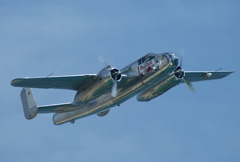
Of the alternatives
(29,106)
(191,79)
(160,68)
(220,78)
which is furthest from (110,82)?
(220,78)

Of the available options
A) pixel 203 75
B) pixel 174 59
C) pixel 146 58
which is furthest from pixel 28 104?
pixel 203 75

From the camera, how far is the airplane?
37688 millimetres

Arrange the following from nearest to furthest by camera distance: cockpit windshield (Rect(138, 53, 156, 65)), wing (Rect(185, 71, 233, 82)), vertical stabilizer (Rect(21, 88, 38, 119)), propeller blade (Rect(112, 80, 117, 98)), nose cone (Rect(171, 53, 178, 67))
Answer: propeller blade (Rect(112, 80, 117, 98)) → nose cone (Rect(171, 53, 178, 67)) → cockpit windshield (Rect(138, 53, 156, 65)) → vertical stabilizer (Rect(21, 88, 38, 119)) → wing (Rect(185, 71, 233, 82))

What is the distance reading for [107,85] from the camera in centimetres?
3725

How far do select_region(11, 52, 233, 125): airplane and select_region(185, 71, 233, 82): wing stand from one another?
95.3 inches

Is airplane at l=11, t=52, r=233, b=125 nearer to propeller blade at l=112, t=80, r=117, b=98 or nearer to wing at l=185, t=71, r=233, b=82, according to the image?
propeller blade at l=112, t=80, r=117, b=98

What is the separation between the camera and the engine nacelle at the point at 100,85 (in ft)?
122

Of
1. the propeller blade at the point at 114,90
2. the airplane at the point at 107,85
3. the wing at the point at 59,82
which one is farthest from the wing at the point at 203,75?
the wing at the point at 59,82

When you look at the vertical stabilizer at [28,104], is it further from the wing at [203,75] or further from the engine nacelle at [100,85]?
the wing at [203,75]

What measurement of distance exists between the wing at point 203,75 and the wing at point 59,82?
10806 mm

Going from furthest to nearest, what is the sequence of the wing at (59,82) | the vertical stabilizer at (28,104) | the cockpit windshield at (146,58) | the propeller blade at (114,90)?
the vertical stabilizer at (28,104) → the cockpit windshield at (146,58) → the propeller blade at (114,90) → the wing at (59,82)

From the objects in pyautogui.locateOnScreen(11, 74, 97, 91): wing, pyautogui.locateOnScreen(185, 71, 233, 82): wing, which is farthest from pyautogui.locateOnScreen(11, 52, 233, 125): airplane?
pyautogui.locateOnScreen(185, 71, 233, 82): wing

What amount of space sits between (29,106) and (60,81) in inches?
210

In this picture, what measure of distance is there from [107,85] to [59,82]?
13.5ft
